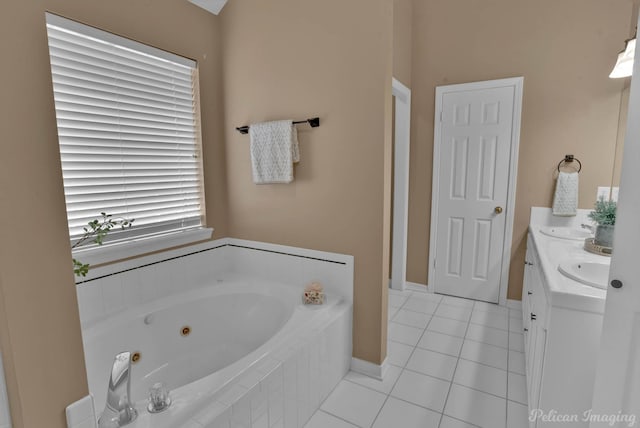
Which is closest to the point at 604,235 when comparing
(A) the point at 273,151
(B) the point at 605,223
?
(B) the point at 605,223

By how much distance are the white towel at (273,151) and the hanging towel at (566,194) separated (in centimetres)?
218

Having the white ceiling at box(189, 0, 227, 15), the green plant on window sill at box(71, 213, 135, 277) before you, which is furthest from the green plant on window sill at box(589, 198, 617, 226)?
the white ceiling at box(189, 0, 227, 15)

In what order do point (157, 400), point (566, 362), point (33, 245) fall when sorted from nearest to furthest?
point (33, 245) < point (157, 400) < point (566, 362)

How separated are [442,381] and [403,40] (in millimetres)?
2741

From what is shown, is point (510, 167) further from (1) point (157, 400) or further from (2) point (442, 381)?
(1) point (157, 400)

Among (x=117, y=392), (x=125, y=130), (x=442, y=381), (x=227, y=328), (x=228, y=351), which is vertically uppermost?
(x=125, y=130)

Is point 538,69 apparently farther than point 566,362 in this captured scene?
Yes

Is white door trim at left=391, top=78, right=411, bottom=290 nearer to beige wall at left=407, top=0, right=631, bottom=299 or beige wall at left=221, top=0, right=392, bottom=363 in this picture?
beige wall at left=407, top=0, right=631, bottom=299

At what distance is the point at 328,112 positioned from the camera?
2.02m

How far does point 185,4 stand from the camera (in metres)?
2.17

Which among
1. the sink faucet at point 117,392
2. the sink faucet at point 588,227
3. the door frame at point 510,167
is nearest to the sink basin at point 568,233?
the sink faucet at point 588,227

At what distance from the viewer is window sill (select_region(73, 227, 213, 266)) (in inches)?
69.7

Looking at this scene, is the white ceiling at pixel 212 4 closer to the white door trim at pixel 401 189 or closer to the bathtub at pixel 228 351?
the white door trim at pixel 401 189

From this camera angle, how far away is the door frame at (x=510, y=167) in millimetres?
2814
